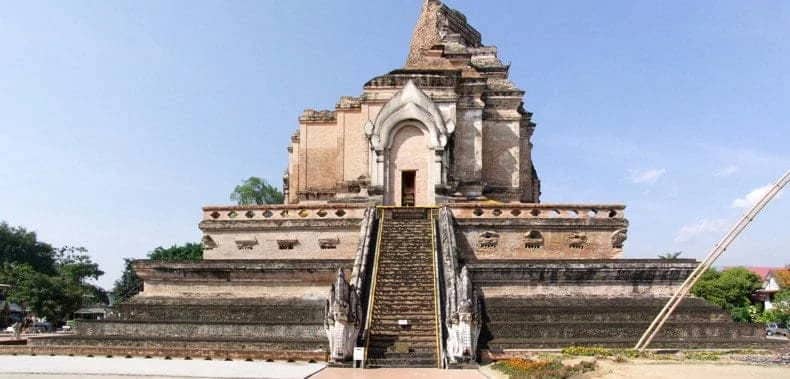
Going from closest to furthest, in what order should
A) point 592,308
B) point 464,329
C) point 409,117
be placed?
point 464,329
point 592,308
point 409,117

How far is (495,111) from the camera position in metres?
31.9

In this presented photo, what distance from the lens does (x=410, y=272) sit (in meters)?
20.4

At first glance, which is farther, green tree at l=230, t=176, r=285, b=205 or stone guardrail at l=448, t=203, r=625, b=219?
green tree at l=230, t=176, r=285, b=205

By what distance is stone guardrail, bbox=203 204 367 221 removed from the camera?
978 inches

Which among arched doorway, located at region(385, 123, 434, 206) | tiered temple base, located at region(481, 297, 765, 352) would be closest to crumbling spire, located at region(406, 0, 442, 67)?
arched doorway, located at region(385, 123, 434, 206)

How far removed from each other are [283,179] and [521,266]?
1006 inches

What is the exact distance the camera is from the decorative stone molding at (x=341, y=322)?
16.5m

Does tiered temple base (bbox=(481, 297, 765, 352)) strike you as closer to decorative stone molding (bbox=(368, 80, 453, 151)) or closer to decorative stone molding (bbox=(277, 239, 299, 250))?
decorative stone molding (bbox=(277, 239, 299, 250))

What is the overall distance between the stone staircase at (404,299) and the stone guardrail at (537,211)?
5.27 ft

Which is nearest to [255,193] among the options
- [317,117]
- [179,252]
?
[179,252]

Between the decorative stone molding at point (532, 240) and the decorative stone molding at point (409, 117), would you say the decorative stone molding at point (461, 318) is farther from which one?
the decorative stone molding at point (409, 117)

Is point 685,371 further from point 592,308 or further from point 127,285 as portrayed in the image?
point 127,285

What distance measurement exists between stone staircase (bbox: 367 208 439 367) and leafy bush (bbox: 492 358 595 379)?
209 cm

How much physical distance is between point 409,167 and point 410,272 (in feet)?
30.7
